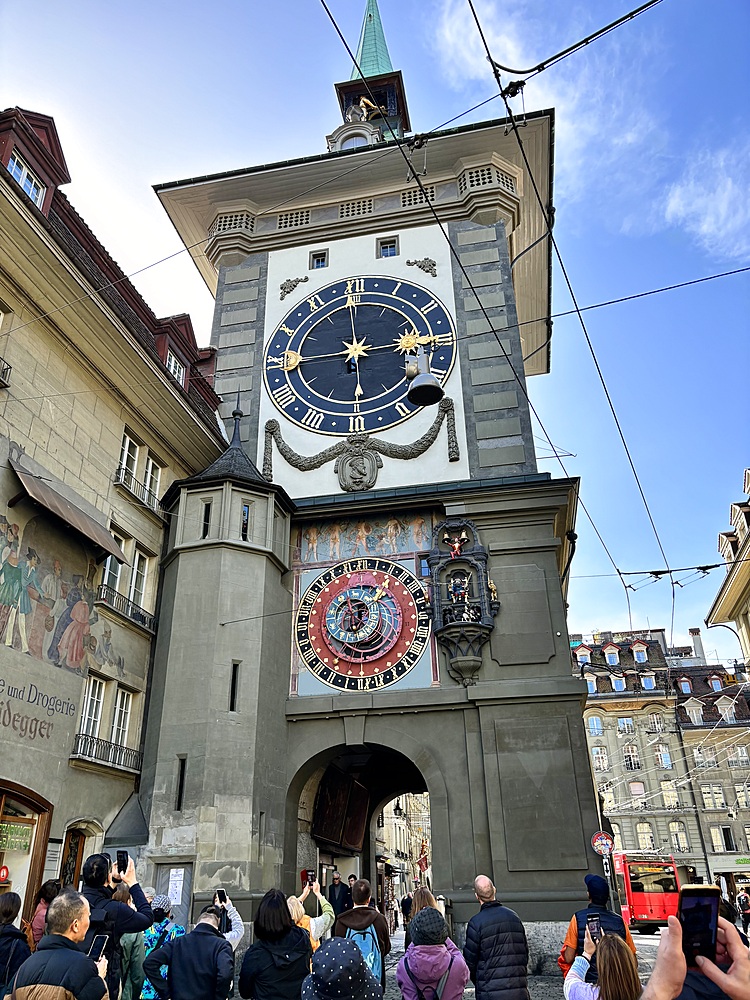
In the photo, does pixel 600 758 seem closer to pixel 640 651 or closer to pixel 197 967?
pixel 640 651

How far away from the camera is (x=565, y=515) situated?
18609 millimetres

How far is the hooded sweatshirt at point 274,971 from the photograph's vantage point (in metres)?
5.04

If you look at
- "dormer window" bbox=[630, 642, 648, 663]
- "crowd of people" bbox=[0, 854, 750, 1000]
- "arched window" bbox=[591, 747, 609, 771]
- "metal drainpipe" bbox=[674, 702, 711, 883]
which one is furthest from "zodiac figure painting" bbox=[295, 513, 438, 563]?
"dormer window" bbox=[630, 642, 648, 663]

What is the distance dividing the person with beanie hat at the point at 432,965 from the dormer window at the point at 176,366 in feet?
53.5

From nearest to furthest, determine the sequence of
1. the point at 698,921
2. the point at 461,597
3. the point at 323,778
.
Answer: the point at 698,921 → the point at 461,597 → the point at 323,778

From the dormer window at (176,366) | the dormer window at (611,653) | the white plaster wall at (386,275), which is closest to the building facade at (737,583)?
the white plaster wall at (386,275)

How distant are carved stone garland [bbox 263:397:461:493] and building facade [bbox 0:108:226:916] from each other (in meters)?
3.30

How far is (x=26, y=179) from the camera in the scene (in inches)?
587

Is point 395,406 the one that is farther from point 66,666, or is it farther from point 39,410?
point 66,666

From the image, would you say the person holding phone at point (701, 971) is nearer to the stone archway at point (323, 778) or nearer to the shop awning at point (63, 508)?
the shop awning at point (63, 508)

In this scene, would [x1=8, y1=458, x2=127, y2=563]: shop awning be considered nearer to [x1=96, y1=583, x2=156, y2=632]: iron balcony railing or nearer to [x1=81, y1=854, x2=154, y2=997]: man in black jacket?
[x1=96, y1=583, x2=156, y2=632]: iron balcony railing

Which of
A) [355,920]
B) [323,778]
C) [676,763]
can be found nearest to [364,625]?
[323,778]

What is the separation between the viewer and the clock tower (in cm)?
1515

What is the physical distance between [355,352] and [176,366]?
4667mm
